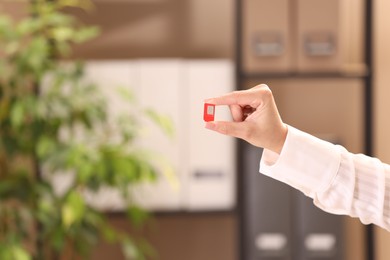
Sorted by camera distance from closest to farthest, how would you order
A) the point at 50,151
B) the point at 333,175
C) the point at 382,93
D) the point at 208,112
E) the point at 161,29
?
1. the point at 208,112
2. the point at 333,175
3. the point at 50,151
4. the point at 382,93
5. the point at 161,29

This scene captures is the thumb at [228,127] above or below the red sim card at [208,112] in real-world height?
below

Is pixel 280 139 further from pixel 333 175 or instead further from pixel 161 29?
pixel 161 29

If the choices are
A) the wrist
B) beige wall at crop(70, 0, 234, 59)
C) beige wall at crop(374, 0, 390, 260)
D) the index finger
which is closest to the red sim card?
the index finger

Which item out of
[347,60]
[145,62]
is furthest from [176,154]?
[347,60]

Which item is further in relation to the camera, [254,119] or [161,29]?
[161,29]

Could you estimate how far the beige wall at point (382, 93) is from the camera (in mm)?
2764

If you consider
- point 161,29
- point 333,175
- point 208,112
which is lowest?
point 333,175

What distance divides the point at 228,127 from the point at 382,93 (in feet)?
6.68

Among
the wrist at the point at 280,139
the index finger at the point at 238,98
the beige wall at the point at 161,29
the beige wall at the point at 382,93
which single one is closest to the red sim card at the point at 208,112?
the index finger at the point at 238,98

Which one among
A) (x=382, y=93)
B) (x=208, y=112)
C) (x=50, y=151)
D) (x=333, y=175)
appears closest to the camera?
(x=208, y=112)

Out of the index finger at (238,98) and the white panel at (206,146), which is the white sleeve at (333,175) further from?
the white panel at (206,146)

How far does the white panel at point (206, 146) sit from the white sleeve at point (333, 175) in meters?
1.81

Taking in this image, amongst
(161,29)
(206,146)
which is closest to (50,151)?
(206,146)

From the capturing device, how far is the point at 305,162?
103cm
